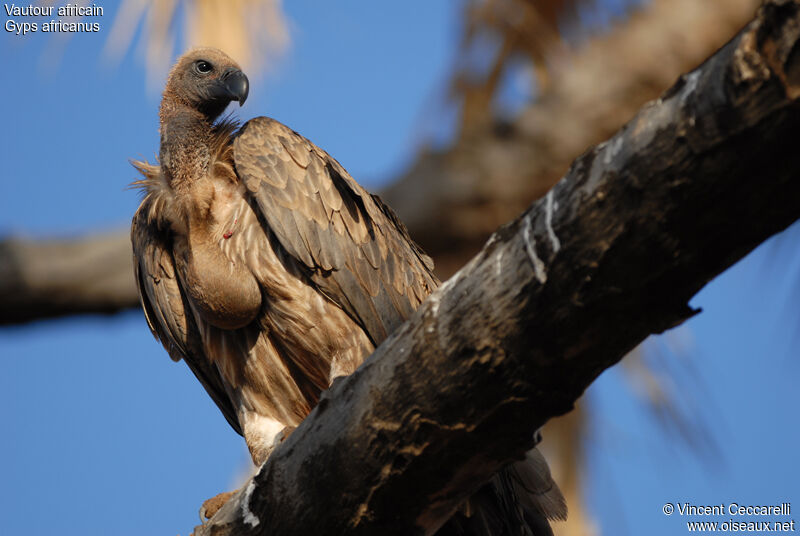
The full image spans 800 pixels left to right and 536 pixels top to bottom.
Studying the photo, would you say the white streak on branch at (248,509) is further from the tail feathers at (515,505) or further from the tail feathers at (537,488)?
the tail feathers at (537,488)

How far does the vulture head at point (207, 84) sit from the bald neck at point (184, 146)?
0.12 meters

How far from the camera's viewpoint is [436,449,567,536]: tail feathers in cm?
459

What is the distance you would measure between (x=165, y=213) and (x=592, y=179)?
3.30 meters

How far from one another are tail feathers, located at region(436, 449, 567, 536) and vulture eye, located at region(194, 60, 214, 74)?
3229 mm

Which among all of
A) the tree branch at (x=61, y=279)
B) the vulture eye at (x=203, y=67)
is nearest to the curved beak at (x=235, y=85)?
the vulture eye at (x=203, y=67)

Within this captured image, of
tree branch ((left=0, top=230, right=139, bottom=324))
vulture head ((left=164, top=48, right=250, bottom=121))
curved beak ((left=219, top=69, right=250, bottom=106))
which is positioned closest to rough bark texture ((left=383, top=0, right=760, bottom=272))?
tree branch ((left=0, top=230, right=139, bottom=324))

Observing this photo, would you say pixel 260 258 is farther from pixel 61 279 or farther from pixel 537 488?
pixel 61 279

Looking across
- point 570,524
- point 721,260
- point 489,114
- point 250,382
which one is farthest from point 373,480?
point 489,114

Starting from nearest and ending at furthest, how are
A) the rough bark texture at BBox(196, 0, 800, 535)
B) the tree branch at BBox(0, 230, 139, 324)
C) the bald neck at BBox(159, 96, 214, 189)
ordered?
the rough bark texture at BBox(196, 0, 800, 535) → the bald neck at BBox(159, 96, 214, 189) → the tree branch at BBox(0, 230, 139, 324)

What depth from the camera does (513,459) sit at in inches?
136

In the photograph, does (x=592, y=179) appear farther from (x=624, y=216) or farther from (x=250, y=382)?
(x=250, y=382)

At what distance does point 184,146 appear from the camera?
17.6ft

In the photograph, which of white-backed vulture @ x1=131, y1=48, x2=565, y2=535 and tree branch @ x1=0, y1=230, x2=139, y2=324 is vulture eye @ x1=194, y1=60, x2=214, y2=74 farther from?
tree branch @ x1=0, y1=230, x2=139, y2=324

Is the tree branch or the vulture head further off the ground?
the tree branch
